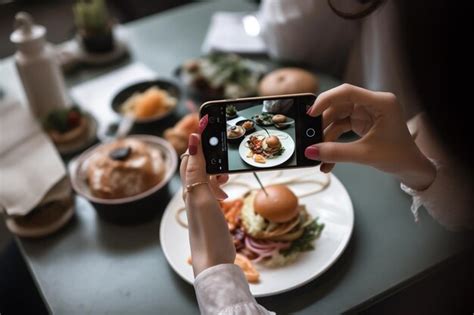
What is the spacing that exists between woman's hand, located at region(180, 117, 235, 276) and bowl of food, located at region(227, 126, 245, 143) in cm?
4

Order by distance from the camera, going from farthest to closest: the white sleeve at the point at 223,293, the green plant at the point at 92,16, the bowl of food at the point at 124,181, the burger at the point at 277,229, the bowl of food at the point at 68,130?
the green plant at the point at 92,16 → the bowl of food at the point at 68,130 → the bowl of food at the point at 124,181 → the burger at the point at 277,229 → the white sleeve at the point at 223,293

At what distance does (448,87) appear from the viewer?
55 centimetres

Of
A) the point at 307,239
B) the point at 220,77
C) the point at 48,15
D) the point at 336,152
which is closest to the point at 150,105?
the point at 220,77

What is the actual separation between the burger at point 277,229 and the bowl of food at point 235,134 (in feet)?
0.73

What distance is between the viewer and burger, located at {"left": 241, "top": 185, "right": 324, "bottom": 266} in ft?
2.66

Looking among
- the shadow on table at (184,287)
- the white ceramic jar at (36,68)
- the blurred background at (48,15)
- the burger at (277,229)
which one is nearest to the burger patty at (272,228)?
the burger at (277,229)

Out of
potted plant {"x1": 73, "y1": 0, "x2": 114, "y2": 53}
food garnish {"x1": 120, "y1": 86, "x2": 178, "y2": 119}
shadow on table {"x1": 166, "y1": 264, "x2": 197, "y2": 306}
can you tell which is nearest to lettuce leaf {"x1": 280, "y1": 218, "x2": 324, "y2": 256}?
shadow on table {"x1": 166, "y1": 264, "x2": 197, "y2": 306}

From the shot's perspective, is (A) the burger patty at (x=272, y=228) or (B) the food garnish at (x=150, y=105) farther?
(B) the food garnish at (x=150, y=105)

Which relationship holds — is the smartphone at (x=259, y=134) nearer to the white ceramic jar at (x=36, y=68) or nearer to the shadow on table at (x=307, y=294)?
the shadow on table at (x=307, y=294)

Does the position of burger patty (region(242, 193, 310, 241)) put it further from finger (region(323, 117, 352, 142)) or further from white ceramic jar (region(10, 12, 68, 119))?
white ceramic jar (region(10, 12, 68, 119))

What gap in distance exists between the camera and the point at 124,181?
93cm

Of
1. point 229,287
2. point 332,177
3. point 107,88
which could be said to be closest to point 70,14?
point 107,88

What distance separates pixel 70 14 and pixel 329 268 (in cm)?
292

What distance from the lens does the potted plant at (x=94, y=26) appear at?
141 cm
